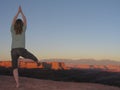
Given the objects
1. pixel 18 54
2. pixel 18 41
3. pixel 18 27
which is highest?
pixel 18 27

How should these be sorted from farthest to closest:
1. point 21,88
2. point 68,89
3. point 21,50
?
1. point 68,89
2. point 21,88
3. point 21,50

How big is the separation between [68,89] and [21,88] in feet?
6.16

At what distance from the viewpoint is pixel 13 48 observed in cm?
994

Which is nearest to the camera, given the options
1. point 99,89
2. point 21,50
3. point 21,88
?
point 21,50

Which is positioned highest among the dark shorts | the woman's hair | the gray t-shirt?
the woman's hair

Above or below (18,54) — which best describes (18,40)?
above

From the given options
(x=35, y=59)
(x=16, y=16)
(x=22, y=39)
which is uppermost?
(x=16, y=16)

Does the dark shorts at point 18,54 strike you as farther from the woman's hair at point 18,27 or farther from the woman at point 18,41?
the woman's hair at point 18,27

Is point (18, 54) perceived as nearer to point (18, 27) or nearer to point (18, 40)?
point (18, 40)

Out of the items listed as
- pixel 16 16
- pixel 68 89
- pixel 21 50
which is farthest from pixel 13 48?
pixel 68 89

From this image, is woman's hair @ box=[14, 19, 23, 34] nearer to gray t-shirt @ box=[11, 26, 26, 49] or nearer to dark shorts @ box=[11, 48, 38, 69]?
gray t-shirt @ box=[11, 26, 26, 49]

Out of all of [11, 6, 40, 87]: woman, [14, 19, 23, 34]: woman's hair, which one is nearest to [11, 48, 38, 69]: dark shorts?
[11, 6, 40, 87]: woman

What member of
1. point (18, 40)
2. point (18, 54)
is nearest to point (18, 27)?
point (18, 40)

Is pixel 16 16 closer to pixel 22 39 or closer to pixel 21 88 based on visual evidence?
pixel 22 39
